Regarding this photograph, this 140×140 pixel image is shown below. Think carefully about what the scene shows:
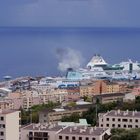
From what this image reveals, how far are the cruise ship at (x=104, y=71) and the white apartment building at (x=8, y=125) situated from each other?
25.8 metres

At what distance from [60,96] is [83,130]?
45.0 feet

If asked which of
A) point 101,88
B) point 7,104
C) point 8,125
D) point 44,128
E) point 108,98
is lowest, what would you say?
point 44,128

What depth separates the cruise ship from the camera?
39716 millimetres

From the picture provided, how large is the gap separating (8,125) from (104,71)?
3083cm

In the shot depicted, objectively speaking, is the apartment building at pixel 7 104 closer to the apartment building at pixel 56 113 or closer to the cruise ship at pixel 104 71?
the apartment building at pixel 56 113

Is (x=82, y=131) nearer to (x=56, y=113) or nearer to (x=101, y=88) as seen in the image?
(x=56, y=113)

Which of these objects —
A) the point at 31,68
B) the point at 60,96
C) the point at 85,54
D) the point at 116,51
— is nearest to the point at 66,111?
the point at 60,96

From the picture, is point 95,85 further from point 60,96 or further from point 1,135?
point 1,135

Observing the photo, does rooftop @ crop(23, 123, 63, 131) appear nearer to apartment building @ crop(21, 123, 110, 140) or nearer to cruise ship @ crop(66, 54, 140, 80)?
apartment building @ crop(21, 123, 110, 140)

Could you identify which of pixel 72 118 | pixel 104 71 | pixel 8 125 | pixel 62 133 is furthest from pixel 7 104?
pixel 104 71

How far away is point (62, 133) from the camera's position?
1275cm

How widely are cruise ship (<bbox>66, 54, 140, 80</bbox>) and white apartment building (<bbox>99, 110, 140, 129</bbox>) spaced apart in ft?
76.6

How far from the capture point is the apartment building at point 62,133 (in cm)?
1258

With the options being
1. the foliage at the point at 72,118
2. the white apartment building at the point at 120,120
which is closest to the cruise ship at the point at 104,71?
the foliage at the point at 72,118
